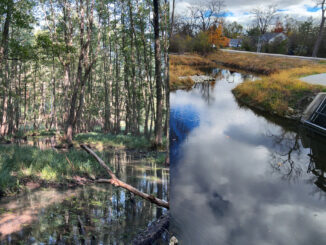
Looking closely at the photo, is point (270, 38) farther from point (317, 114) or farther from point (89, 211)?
point (89, 211)

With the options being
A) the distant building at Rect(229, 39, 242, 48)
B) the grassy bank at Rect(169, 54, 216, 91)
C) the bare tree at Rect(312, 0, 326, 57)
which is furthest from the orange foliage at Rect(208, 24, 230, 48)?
the bare tree at Rect(312, 0, 326, 57)

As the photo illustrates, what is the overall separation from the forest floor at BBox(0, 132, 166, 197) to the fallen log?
0.41 meters

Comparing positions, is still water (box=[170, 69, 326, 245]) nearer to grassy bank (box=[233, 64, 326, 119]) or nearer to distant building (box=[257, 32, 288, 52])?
grassy bank (box=[233, 64, 326, 119])

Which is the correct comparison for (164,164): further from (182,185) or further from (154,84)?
(154,84)

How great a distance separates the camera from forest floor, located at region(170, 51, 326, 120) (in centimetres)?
145

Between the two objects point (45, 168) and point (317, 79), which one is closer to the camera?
point (317, 79)

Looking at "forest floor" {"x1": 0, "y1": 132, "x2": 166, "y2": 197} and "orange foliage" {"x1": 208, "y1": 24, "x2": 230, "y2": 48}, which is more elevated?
"orange foliage" {"x1": 208, "y1": 24, "x2": 230, "y2": 48}

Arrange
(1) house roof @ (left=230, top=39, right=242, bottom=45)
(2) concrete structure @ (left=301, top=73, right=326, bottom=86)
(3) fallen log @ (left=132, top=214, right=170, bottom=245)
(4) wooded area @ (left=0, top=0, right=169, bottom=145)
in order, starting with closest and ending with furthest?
(3) fallen log @ (left=132, top=214, right=170, bottom=245), (2) concrete structure @ (left=301, top=73, right=326, bottom=86), (4) wooded area @ (left=0, top=0, right=169, bottom=145), (1) house roof @ (left=230, top=39, right=242, bottom=45)

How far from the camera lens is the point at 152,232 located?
3.85ft

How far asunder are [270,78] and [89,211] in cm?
157

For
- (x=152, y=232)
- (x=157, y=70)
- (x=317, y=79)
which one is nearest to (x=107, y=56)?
(x=157, y=70)

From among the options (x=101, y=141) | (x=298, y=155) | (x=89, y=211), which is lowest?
(x=89, y=211)

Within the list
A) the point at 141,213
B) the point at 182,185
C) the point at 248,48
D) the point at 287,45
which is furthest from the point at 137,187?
the point at 287,45

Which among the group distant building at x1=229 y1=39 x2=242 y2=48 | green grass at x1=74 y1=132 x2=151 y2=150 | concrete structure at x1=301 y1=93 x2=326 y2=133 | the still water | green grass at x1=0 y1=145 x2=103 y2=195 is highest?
distant building at x1=229 y1=39 x2=242 y2=48
